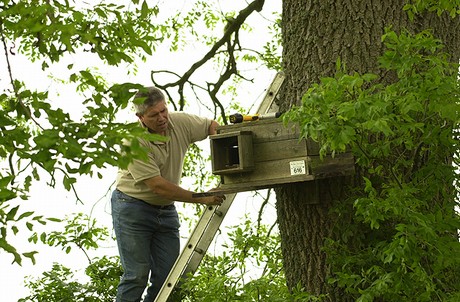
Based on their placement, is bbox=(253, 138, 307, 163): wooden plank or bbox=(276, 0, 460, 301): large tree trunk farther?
bbox=(276, 0, 460, 301): large tree trunk

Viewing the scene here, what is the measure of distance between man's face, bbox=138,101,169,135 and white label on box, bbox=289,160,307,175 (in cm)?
110

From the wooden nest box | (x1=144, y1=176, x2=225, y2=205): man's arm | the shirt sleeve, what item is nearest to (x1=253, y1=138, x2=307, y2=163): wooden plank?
the wooden nest box

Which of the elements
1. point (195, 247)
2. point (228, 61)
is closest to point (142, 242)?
point (195, 247)

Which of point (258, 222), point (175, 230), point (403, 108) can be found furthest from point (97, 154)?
point (258, 222)

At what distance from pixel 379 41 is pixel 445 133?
2.62 ft

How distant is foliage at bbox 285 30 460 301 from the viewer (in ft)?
15.0

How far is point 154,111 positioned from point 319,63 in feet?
3.41

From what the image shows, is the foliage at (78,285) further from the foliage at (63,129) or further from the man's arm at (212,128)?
the foliage at (63,129)

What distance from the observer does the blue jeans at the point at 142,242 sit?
6.15m

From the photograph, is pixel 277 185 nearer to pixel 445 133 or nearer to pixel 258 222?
pixel 445 133

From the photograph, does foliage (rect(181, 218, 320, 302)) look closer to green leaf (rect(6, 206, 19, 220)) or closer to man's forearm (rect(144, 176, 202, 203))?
man's forearm (rect(144, 176, 202, 203))

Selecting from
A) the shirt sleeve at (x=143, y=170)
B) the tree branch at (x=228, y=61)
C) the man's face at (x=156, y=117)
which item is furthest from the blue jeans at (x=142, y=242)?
the tree branch at (x=228, y=61)

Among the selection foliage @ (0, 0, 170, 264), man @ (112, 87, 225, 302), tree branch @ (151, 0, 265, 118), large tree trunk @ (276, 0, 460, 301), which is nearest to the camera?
foliage @ (0, 0, 170, 264)

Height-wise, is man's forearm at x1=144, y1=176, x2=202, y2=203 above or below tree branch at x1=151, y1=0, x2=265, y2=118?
below
